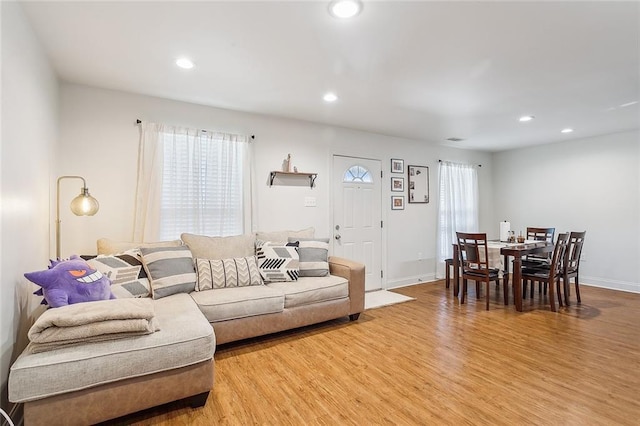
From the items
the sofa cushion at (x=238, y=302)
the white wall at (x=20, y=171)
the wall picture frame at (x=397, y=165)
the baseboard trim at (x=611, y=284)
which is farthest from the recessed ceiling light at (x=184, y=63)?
the baseboard trim at (x=611, y=284)

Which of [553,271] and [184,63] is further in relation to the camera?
[553,271]

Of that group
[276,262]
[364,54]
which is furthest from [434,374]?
[364,54]

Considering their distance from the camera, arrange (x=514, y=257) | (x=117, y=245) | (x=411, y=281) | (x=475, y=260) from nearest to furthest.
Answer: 1. (x=117, y=245)
2. (x=514, y=257)
3. (x=475, y=260)
4. (x=411, y=281)

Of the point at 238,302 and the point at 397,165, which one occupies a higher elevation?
the point at 397,165

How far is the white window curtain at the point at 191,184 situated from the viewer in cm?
336

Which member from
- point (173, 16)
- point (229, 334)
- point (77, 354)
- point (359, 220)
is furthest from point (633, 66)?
point (77, 354)

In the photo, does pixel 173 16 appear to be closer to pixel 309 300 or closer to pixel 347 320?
pixel 309 300

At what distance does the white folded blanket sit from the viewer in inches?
66.5

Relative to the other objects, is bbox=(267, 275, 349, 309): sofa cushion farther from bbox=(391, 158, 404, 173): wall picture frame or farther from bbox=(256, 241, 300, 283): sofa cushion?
bbox=(391, 158, 404, 173): wall picture frame

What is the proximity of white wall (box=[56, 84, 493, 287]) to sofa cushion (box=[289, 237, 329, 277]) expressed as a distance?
25.8 inches

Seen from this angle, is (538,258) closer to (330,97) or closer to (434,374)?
(434,374)

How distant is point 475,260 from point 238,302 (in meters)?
3.04

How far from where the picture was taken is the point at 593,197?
537 centimetres

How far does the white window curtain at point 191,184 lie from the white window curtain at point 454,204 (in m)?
3.73
